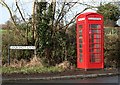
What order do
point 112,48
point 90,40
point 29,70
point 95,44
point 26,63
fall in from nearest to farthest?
point 29,70 < point 90,40 < point 95,44 < point 26,63 < point 112,48

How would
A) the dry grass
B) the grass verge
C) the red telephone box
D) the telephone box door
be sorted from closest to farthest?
the grass verge
the red telephone box
the telephone box door
the dry grass

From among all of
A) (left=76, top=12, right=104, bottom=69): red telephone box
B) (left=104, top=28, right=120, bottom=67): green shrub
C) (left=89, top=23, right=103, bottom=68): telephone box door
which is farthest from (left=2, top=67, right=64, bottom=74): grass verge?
(left=104, top=28, right=120, bottom=67): green shrub

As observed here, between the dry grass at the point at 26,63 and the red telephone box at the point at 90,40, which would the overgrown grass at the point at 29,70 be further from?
the red telephone box at the point at 90,40

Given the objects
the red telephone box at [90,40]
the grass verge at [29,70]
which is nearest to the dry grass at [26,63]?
the grass verge at [29,70]

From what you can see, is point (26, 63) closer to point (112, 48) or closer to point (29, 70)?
point (29, 70)

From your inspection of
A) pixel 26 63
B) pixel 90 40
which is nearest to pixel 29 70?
pixel 26 63

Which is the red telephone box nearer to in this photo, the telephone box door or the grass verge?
the telephone box door

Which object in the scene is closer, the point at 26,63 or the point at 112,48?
the point at 26,63

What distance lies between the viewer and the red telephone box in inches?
592

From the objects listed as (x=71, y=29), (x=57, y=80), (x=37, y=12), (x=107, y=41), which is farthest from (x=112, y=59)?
(x=57, y=80)

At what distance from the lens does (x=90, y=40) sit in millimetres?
15195

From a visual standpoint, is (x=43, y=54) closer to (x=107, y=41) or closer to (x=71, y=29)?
(x=71, y=29)

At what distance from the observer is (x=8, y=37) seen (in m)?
16.9

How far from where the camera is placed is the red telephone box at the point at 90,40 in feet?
49.3
